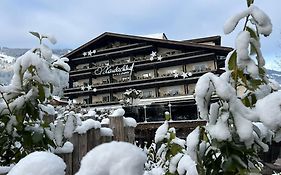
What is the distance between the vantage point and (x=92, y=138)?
2.25 metres

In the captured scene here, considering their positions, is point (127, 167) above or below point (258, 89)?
below

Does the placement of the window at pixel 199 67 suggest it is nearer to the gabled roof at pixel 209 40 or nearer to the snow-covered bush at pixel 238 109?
the gabled roof at pixel 209 40

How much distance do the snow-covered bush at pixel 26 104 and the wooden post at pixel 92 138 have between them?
24.5 inches

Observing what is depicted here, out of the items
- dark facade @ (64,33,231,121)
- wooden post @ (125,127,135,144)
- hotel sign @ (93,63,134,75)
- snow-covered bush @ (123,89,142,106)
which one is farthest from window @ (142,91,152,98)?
wooden post @ (125,127,135,144)

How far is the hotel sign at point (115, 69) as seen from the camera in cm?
2433

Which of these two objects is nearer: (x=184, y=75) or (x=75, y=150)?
(x=75, y=150)

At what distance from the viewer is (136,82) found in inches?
931

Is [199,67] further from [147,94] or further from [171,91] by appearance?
[147,94]

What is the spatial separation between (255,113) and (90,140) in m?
1.45

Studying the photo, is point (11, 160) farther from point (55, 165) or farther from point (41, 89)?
point (55, 165)

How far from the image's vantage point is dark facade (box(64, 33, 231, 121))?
21.9 meters

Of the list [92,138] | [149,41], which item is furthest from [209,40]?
[92,138]

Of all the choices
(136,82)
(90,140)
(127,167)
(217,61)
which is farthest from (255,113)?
(136,82)

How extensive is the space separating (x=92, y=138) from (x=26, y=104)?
845mm
